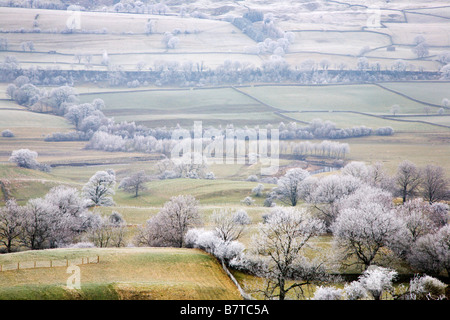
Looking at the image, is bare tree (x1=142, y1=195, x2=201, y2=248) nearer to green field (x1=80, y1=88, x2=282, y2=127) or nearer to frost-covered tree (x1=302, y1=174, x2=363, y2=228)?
frost-covered tree (x1=302, y1=174, x2=363, y2=228)

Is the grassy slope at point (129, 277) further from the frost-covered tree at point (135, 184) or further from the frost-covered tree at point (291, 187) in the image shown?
the frost-covered tree at point (135, 184)

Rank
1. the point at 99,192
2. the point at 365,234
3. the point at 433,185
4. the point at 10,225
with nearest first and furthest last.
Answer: the point at 365,234 < the point at 10,225 < the point at 433,185 < the point at 99,192

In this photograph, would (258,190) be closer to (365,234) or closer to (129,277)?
(365,234)

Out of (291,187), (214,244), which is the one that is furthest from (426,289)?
(291,187)

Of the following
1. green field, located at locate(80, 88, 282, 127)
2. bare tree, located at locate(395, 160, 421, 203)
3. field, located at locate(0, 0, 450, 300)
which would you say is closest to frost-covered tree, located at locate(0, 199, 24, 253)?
field, located at locate(0, 0, 450, 300)

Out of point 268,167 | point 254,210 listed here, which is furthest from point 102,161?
point 254,210

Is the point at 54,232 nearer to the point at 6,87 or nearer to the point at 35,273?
the point at 35,273

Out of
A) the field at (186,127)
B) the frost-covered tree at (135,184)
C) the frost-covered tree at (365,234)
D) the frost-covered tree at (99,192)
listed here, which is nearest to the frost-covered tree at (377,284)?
the frost-covered tree at (365,234)
